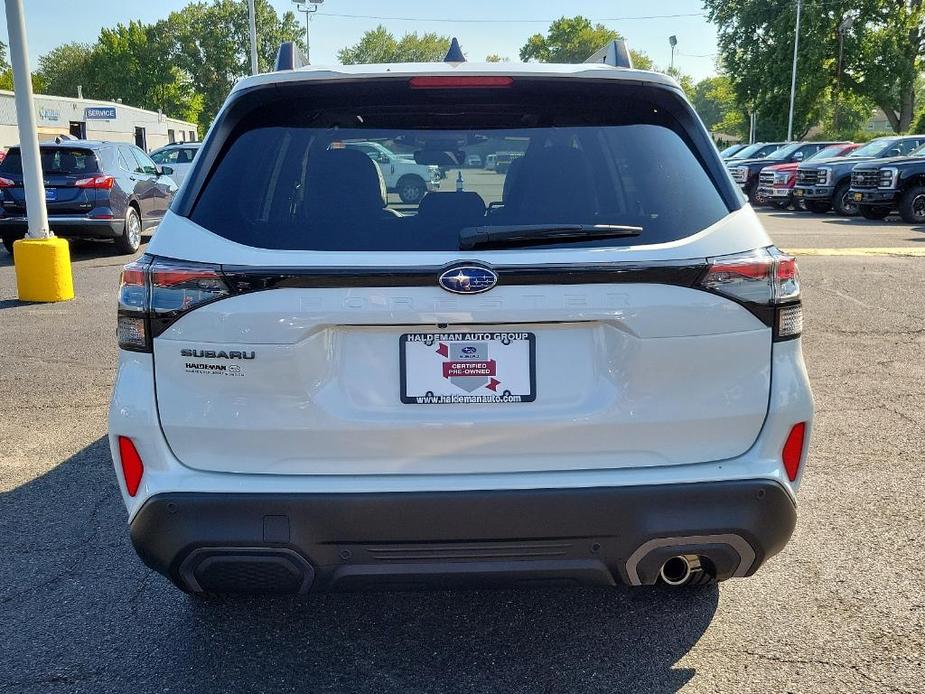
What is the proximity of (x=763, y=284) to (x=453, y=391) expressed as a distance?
0.90 m

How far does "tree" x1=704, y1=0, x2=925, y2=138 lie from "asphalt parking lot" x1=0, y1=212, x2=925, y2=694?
172ft

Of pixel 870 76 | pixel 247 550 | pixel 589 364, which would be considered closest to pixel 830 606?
pixel 589 364

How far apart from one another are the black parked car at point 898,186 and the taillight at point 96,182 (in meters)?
14.9

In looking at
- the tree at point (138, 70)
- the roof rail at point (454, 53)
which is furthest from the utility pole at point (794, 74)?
the tree at point (138, 70)

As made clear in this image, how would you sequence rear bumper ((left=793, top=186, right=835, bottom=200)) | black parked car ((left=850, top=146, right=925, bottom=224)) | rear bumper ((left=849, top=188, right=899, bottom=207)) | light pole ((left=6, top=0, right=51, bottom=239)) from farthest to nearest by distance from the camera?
rear bumper ((left=793, top=186, right=835, bottom=200)), rear bumper ((left=849, top=188, right=899, bottom=207)), black parked car ((left=850, top=146, right=925, bottom=224)), light pole ((left=6, top=0, right=51, bottom=239))

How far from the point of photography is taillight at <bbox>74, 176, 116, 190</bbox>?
12.9 m

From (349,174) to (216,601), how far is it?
1.62 meters

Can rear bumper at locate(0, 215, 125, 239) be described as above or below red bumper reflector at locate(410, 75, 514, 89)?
below

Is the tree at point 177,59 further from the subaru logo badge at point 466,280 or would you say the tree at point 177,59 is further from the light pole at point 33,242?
the subaru logo badge at point 466,280

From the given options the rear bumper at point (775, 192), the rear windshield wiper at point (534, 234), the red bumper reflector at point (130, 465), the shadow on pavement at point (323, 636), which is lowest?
the shadow on pavement at point (323, 636)

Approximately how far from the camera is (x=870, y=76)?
50.8 m

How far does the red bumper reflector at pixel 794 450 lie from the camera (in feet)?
8.25

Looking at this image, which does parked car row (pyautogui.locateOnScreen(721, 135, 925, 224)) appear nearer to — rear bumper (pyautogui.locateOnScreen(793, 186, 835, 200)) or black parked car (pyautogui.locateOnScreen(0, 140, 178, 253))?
rear bumper (pyautogui.locateOnScreen(793, 186, 835, 200))

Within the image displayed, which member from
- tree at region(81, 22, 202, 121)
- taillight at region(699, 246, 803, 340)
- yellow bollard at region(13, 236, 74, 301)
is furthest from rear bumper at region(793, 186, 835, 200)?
tree at region(81, 22, 202, 121)
